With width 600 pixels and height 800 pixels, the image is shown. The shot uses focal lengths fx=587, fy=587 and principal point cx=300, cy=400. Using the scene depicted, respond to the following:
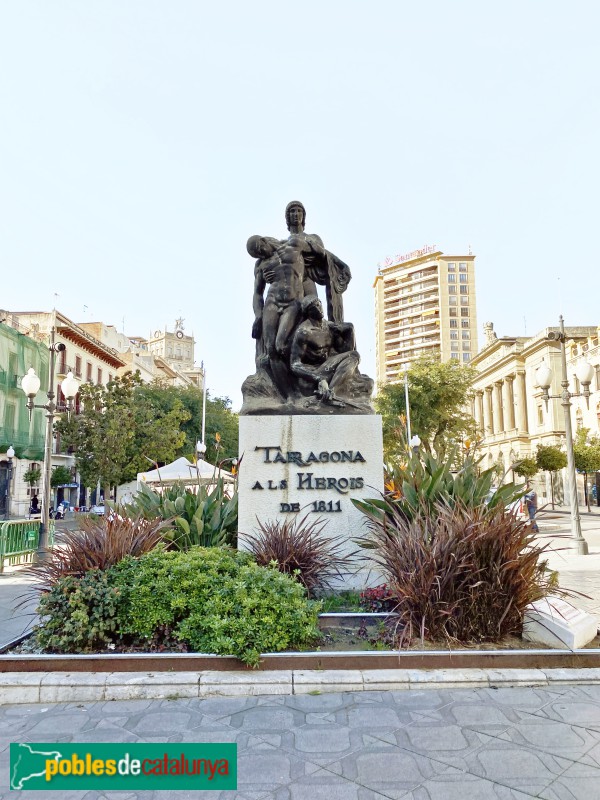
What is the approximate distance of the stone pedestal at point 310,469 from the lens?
247 inches

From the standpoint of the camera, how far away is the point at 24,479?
34656mm

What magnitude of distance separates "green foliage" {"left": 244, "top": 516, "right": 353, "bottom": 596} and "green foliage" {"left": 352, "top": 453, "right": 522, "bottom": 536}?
361 millimetres

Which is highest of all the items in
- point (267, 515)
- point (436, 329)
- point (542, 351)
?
point (436, 329)

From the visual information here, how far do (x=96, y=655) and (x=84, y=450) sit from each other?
937 inches

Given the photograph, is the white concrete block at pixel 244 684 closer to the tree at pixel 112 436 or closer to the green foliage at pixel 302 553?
the green foliage at pixel 302 553

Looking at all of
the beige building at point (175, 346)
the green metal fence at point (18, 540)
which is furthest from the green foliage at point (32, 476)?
the beige building at point (175, 346)

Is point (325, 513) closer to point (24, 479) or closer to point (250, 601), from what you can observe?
point (250, 601)

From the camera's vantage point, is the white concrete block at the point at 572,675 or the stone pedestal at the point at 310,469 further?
the stone pedestal at the point at 310,469

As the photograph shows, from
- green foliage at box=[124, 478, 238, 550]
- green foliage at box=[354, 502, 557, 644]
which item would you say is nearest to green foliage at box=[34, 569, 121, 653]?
green foliage at box=[124, 478, 238, 550]

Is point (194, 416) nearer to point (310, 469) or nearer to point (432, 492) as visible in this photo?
point (310, 469)

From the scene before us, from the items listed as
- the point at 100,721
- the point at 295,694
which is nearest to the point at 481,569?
the point at 295,694

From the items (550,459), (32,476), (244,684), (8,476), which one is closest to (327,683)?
(244,684)

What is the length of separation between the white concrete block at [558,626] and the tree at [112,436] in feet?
75.4

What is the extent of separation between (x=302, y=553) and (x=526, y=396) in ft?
198
